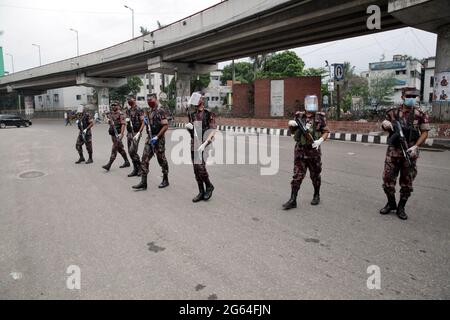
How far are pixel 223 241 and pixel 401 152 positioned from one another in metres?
2.75

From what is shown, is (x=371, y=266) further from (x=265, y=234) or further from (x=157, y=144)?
(x=157, y=144)

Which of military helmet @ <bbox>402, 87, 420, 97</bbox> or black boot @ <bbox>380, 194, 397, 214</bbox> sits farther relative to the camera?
black boot @ <bbox>380, 194, 397, 214</bbox>

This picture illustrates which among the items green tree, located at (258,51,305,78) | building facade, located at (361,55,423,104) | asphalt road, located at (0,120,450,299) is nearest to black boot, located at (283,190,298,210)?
asphalt road, located at (0,120,450,299)

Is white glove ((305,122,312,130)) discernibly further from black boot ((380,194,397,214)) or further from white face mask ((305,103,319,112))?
black boot ((380,194,397,214))

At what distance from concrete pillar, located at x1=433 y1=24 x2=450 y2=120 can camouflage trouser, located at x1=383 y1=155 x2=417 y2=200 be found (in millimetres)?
10516

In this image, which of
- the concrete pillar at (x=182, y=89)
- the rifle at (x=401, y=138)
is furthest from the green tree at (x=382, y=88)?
the rifle at (x=401, y=138)

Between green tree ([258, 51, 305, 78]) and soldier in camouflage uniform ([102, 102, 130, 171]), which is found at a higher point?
green tree ([258, 51, 305, 78])

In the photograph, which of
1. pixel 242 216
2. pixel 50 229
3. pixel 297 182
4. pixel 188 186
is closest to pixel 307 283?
pixel 242 216

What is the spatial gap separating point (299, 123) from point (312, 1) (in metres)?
12.3

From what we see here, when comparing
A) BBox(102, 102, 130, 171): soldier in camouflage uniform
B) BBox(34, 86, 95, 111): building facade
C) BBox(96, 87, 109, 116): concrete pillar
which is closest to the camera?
BBox(102, 102, 130, 171): soldier in camouflage uniform

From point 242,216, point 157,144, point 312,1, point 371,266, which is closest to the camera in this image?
point 371,266

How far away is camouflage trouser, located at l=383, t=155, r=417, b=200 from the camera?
15.4ft

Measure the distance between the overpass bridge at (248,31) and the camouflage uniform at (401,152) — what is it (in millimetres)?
8969

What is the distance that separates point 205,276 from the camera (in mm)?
3215
